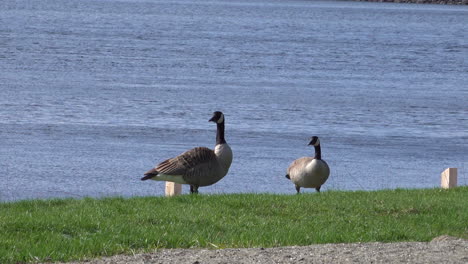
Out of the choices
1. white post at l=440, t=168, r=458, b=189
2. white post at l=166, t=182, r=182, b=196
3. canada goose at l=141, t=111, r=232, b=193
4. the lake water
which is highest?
canada goose at l=141, t=111, r=232, b=193

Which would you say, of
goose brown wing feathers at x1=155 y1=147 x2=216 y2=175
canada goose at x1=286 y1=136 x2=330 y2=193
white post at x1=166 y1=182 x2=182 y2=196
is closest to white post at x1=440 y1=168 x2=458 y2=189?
canada goose at x1=286 y1=136 x2=330 y2=193

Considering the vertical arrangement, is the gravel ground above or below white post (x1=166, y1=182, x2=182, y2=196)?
above

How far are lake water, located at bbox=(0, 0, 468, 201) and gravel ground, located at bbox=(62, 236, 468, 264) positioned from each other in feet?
32.1

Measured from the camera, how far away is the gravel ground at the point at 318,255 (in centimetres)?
942

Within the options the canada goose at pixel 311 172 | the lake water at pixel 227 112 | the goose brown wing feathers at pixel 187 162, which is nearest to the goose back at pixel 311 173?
the canada goose at pixel 311 172

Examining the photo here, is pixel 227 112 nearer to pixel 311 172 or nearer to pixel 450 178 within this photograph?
pixel 311 172

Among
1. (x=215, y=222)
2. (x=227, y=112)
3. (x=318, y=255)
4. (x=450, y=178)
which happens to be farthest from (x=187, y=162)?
(x=227, y=112)

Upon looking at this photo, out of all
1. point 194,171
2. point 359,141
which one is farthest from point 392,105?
point 194,171

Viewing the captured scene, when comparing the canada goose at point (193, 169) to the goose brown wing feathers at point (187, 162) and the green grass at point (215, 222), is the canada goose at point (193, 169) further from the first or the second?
the green grass at point (215, 222)

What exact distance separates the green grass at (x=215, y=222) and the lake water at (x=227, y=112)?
6.40 metres

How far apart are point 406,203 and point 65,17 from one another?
4437 inches

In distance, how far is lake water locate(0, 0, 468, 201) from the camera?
2300 cm

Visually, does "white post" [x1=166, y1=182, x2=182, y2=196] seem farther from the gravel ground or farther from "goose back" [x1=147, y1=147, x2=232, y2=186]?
the gravel ground

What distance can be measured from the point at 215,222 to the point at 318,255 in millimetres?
2238
